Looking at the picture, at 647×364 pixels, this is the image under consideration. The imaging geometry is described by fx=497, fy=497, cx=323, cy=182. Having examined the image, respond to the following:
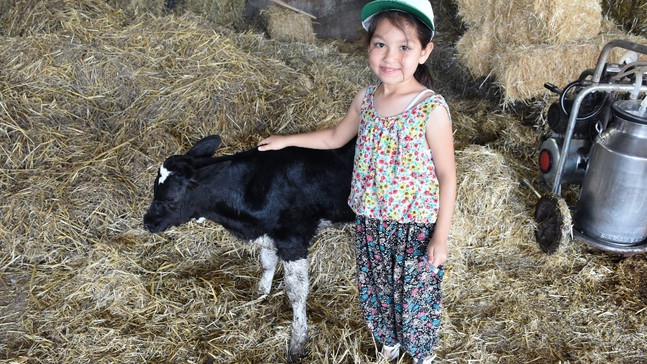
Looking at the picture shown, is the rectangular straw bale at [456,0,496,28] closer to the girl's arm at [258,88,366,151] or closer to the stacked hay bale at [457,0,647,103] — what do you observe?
the stacked hay bale at [457,0,647,103]

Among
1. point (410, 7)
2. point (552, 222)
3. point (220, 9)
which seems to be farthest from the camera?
point (220, 9)

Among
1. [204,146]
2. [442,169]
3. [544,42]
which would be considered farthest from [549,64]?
[204,146]

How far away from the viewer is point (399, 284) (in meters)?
2.69

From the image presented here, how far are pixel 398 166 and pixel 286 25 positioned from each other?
19.4ft

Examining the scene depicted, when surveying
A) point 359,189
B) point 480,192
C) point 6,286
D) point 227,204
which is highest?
point 359,189

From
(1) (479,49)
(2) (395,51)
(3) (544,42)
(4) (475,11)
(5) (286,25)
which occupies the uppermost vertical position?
(2) (395,51)

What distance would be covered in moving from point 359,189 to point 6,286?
2.86m

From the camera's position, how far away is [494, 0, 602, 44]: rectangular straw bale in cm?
523

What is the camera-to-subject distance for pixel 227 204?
10.3 ft

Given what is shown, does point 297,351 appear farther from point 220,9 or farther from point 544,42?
point 220,9

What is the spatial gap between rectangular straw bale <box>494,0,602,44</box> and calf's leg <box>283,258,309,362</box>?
12.7ft

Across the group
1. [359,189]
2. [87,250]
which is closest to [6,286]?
[87,250]

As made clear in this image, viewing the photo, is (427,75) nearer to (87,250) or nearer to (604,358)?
(604,358)

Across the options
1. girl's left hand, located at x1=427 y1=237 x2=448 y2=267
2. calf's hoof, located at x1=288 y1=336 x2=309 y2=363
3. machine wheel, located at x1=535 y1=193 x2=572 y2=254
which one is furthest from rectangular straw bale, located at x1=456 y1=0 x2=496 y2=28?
calf's hoof, located at x1=288 y1=336 x2=309 y2=363
